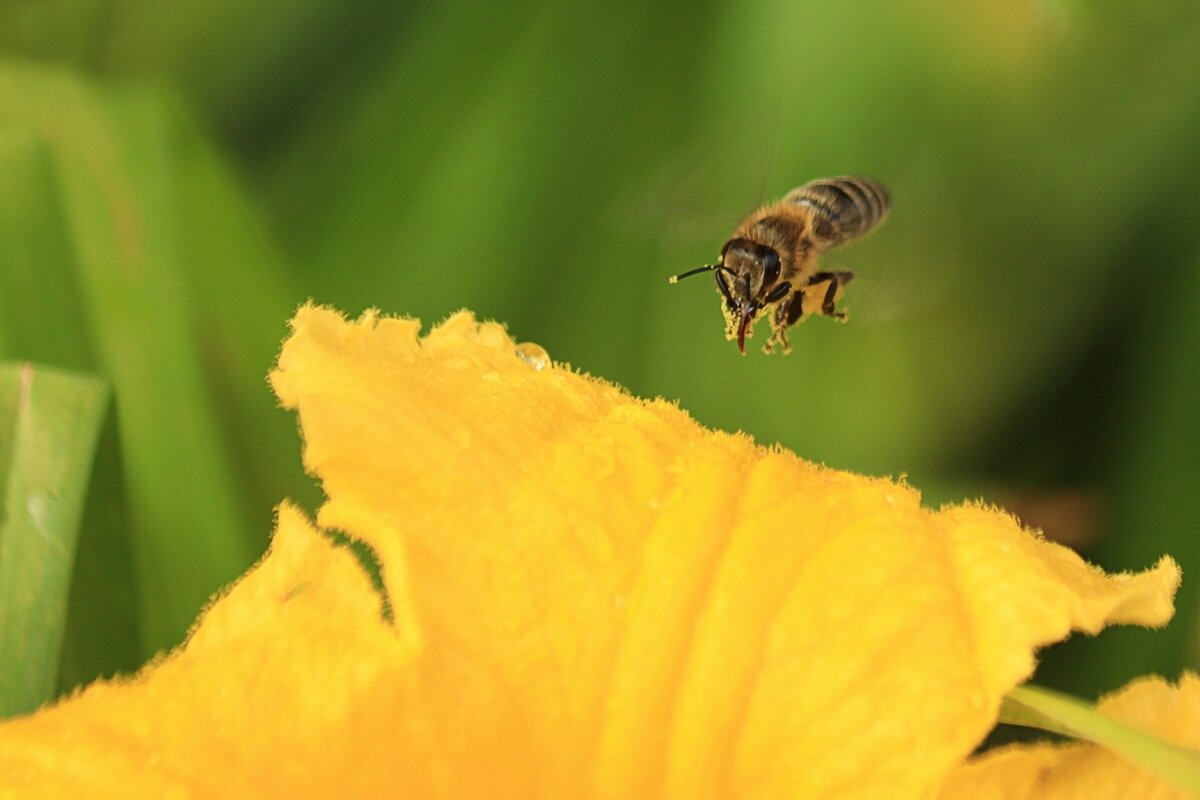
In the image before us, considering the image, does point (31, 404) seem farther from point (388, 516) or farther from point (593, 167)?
point (593, 167)

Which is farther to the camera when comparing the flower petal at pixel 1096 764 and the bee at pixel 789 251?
the bee at pixel 789 251

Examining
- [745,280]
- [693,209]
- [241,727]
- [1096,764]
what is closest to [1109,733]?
[1096,764]

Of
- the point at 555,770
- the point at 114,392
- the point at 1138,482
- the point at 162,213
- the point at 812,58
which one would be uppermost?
the point at 812,58

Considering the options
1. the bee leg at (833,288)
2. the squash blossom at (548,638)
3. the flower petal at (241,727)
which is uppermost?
the bee leg at (833,288)

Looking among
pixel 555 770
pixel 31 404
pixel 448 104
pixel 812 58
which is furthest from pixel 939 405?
pixel 31 404

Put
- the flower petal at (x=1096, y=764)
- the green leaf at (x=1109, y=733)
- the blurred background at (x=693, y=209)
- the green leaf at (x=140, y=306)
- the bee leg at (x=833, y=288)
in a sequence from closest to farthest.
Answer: the green leaf at (x=1109, y=733) < the flower petal at (x=1096, y=764) < the green leaf at (x=140, y=306) < the blurred background at (x=693, y=209) < the bee leg at (x=833, y=288)

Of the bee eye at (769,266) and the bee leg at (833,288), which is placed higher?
the bee leg at (833,288)

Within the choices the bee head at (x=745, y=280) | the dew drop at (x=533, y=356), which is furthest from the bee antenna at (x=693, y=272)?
the dew drop at (x=533, y=356)

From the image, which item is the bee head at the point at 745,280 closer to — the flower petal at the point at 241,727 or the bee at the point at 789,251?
the bee at the point at 789,251

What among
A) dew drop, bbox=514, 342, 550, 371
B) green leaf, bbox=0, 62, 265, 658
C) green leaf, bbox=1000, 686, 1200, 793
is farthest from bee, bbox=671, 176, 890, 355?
green leaf, bbox=1000, 686, 1200, 793
